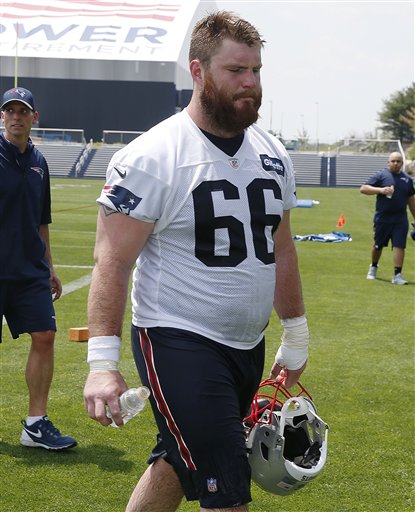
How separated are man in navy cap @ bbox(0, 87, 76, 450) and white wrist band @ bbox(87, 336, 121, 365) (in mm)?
2409

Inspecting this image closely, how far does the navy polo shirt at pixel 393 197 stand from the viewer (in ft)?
A: 47.3

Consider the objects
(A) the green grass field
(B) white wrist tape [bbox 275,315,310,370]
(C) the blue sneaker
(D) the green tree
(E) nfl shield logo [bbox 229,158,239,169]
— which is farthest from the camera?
(D) the green tree

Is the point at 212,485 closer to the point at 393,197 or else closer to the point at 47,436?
the point at 47,436

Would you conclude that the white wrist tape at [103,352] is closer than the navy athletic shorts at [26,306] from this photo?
Yes

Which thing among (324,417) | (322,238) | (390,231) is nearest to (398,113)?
(322,238)

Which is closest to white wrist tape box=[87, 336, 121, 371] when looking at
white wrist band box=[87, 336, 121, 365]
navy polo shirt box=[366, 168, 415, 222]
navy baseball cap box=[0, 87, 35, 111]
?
white wrist band box=[87, 336, 121, 365]

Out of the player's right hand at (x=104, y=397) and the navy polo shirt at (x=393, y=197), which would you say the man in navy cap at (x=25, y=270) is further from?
the navy polo shirt at (x=393, y=197)

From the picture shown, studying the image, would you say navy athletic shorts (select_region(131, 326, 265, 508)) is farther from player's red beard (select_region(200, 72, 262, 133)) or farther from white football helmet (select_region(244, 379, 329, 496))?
player's red beard (select_region(200, 72, 262, 133))

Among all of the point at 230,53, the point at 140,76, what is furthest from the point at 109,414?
the point at 140,76

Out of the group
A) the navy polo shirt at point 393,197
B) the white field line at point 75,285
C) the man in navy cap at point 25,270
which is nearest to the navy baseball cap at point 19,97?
the man in navy cap at point 25,270

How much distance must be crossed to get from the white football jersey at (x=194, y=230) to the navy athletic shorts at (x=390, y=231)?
11029 millimetres

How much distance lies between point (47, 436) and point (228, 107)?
2.86m

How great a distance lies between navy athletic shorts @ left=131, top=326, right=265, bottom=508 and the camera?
341 cm

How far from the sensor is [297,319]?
13.8 feet
